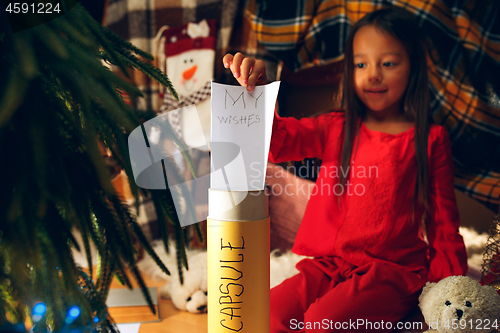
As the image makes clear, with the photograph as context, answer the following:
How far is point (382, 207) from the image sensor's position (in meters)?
0.81

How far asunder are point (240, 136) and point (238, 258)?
0.15 meters

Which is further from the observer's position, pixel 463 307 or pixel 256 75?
pixel 463 307

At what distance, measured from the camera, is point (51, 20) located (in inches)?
11.7

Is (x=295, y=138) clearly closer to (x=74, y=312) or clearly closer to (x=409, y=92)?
(x=409, y=92)

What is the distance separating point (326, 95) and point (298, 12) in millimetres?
274

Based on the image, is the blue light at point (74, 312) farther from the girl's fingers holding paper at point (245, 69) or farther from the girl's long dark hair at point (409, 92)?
the girl's long dark hair at point (409, 92)

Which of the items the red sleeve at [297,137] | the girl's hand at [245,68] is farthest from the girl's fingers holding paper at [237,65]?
the red sleeve at [297,137]

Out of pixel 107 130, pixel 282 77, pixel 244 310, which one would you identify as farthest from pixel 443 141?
pixel 107 130

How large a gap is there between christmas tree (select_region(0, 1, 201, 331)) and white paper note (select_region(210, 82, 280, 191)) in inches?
4.8

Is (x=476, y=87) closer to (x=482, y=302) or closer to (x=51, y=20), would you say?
(x=482, y=302)

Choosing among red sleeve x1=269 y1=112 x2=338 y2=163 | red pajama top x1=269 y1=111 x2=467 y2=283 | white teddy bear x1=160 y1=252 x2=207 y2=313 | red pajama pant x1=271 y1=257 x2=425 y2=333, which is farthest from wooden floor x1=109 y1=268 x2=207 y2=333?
red sleeve x1=269 y1=112 x2=338 y2=163

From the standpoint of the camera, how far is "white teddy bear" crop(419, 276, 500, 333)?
0.63 metres

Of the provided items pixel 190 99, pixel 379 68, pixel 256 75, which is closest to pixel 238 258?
pixel 256 75

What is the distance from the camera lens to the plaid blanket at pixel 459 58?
3.32 ft
